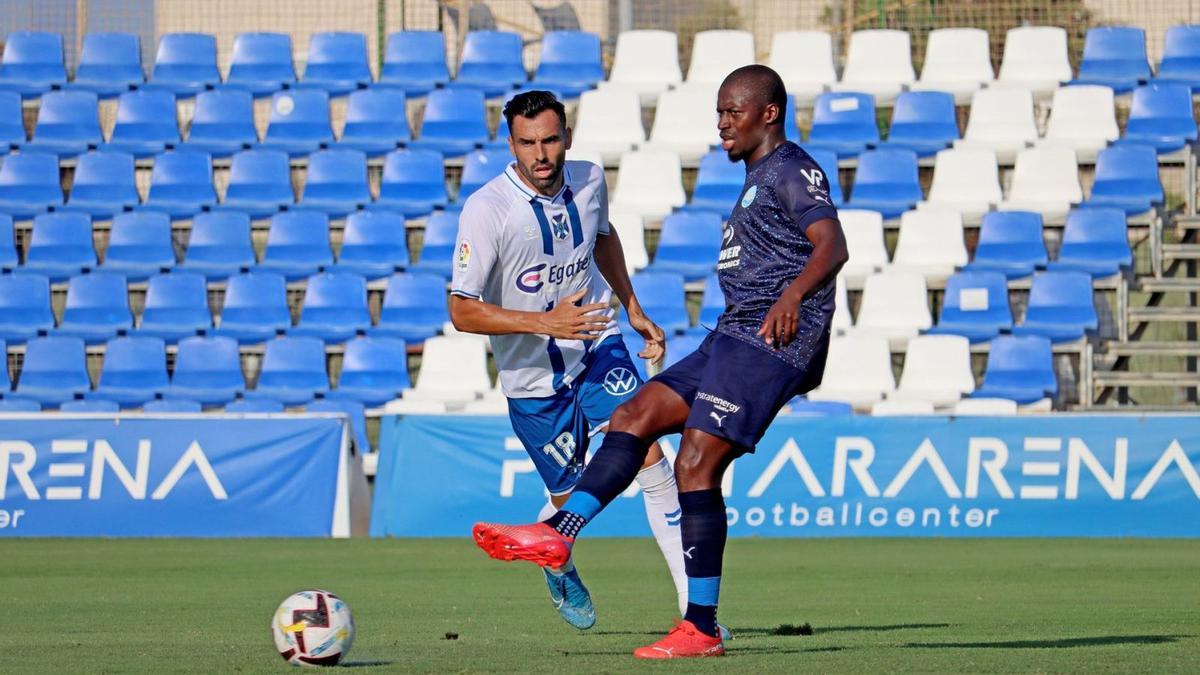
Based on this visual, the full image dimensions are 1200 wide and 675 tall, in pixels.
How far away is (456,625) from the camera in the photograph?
777 cm

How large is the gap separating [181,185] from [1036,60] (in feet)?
36.2

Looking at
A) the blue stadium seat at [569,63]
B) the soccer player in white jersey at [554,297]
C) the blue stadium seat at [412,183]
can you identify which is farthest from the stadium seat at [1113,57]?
the soccer player in white jersey at [554,297]

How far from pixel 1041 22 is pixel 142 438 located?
1343cm

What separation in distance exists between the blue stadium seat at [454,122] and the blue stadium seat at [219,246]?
2514 millimetres

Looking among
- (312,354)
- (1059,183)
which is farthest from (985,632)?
(1059,183)

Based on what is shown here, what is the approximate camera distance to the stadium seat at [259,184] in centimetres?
2056

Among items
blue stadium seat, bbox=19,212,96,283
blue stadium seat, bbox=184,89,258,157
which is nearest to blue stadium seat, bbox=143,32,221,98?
blue stadium seat, bbox=184,89,258,157

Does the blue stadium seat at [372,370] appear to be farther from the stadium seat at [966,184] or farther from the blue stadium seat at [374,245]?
the stadium seat at [966,184]

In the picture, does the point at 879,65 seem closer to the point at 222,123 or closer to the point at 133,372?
the point at 222,123

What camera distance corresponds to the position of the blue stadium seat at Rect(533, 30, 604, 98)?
71.3 feet

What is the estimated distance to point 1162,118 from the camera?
67.4 feet

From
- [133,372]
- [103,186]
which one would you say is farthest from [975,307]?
[103,186]

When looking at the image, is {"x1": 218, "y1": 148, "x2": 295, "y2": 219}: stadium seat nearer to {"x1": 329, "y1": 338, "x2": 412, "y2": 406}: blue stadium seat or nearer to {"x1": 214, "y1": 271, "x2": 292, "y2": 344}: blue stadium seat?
{"x1": 214, "y1": 271, "x2": 292, "y2": 344}: blue stadium seat

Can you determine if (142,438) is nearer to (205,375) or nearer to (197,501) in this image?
(197,501)
